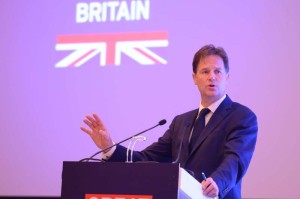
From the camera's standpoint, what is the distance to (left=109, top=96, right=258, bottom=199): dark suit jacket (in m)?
2.77

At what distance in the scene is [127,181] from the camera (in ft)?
8.00

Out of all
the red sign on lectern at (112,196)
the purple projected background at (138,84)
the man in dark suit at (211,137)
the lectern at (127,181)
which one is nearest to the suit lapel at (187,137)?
the man in dark suit at (211,137)

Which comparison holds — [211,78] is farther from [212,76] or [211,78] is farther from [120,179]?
[120,179]

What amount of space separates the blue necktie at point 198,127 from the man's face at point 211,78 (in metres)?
0.06

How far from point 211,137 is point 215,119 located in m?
0.12

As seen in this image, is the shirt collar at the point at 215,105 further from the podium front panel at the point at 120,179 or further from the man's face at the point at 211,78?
the podium front panel at the point at 120,179

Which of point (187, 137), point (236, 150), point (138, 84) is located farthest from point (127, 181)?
point (138, 84)

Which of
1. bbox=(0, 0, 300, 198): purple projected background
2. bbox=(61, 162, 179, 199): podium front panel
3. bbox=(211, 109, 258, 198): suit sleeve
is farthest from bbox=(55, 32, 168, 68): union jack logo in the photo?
bbox=(61, 162, 179, 199): podium front panel

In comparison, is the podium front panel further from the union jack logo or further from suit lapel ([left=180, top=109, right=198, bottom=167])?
the union jack logo

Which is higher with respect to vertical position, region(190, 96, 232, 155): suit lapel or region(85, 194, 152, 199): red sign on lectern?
region(190, 96, 232, 155): suit lapel

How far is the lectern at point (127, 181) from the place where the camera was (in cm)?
237

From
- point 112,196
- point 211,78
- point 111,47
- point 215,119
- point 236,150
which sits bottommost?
point 112,196

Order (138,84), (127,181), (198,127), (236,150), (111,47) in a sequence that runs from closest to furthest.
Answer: (127,181)
(236,150)
(198,127)
(138,84)
(111,47)

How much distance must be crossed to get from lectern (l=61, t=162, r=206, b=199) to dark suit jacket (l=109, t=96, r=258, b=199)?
340 mm
